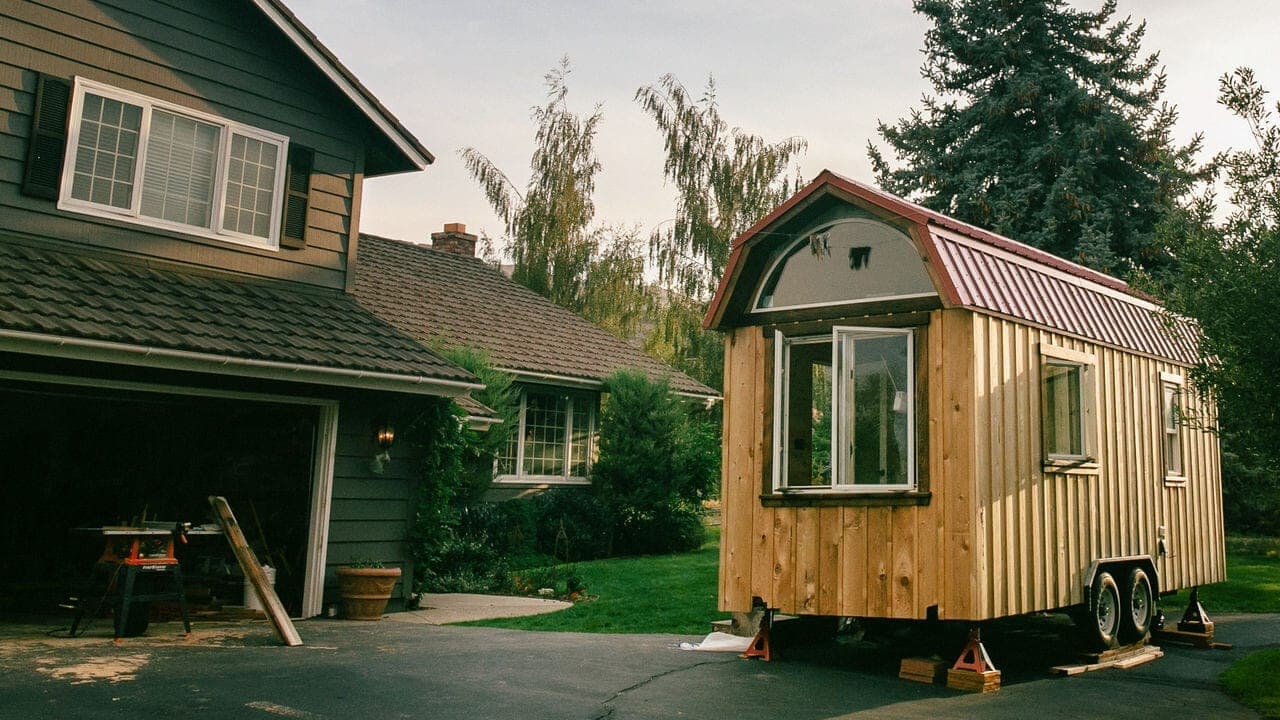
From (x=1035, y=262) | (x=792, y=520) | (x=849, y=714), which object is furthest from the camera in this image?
(x=1035, y=262)

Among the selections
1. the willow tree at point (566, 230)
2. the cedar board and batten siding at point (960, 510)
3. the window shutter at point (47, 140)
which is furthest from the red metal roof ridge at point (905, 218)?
the willow tree at point (566, 230)

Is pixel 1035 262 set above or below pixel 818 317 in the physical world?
above

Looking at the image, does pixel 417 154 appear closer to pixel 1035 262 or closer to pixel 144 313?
pixel 144 313

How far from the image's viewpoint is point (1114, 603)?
366 inches

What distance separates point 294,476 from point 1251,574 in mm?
13276

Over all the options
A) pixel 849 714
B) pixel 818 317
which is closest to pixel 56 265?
pixel 818 317

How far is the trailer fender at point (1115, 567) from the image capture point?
882cm

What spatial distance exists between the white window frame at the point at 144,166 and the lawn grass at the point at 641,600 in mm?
4803

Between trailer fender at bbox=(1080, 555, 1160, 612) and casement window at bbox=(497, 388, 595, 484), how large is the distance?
33.6ft

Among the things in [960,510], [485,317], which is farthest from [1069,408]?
[485,317]

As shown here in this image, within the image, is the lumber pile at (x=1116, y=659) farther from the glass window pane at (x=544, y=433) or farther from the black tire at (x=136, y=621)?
the glass window pane at (x=544, y=433)

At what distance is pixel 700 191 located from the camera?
27.4 metres

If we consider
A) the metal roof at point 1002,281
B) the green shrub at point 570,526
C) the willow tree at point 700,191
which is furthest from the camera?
the willow tree at point 700,191

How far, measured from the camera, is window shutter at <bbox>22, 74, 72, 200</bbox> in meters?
9.45
